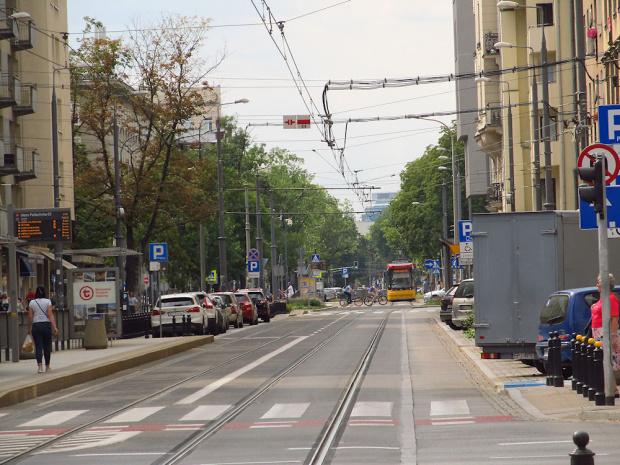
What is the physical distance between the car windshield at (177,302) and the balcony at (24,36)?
15.4 m

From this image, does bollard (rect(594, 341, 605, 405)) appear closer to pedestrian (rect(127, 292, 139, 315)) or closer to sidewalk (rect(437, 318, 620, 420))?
sidewalk (rect(437, 318, 620, 420))

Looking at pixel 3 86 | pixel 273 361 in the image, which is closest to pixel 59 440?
pixel 273 361

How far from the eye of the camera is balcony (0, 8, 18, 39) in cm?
4650

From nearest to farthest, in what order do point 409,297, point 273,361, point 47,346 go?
point 47,346 → point 273,361 → point 409,297

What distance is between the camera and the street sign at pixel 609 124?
14438 mm

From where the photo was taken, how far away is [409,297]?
88812mm

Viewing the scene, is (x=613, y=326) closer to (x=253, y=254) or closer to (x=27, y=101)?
(x=27, y=101)

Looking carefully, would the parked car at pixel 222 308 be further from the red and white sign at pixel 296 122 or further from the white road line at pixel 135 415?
the white road line at pixel 135 415

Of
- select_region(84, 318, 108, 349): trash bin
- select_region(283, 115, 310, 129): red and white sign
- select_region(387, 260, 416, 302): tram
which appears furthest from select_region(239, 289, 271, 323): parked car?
select_region(387, 260, 416, 302): tram

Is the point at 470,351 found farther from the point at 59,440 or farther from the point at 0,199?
the point at 0,199

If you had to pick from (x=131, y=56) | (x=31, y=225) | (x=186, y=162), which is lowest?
(x=31, y=225)

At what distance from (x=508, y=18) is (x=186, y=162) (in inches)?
814

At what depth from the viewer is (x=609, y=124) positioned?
1452 cm

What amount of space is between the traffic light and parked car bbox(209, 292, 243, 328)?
1373 inches
